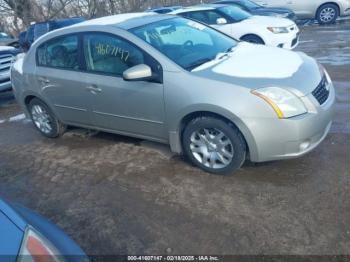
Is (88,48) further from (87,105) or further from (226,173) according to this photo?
(226,173)

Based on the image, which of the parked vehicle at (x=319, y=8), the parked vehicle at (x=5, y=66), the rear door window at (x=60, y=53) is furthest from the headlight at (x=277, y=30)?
the parked vehicle at (x=319, y=8)

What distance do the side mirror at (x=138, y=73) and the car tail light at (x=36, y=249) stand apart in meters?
2.14

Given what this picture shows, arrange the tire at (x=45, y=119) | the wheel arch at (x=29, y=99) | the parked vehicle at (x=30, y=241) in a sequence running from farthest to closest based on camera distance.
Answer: the tire at (x=45, y=119)
the wheel arch at (x=29, y=99)
the parked vehicle at (x=30, y=241)

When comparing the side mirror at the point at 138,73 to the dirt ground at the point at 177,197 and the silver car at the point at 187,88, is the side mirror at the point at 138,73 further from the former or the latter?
the dirt ground at the point at 177,197

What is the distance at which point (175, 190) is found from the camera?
147 inches

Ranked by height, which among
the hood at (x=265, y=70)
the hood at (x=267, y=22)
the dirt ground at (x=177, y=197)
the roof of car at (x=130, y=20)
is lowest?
the dirt ground at (x=177, y=197)

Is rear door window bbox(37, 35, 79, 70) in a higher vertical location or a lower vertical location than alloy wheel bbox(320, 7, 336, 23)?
higher

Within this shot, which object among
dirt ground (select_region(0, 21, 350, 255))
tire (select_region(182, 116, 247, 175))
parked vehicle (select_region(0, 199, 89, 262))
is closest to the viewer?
parked vehicle (select_region(0, 199, 89, 262))

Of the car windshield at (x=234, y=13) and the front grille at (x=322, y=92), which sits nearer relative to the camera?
the front grille at (x=322, y=92)

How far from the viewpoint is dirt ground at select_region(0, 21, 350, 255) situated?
298 centimetres

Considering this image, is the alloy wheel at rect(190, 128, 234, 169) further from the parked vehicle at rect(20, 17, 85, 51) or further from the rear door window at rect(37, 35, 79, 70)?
the parked vehicle at rect(20, 17, 85, 51)

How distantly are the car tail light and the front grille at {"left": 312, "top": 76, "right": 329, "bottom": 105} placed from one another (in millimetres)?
2745

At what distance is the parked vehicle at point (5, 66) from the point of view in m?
7.90

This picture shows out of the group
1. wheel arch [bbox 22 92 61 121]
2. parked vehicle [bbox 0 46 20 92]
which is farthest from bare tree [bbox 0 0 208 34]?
Result: wheel arch [bbox 22 92 61 121]
